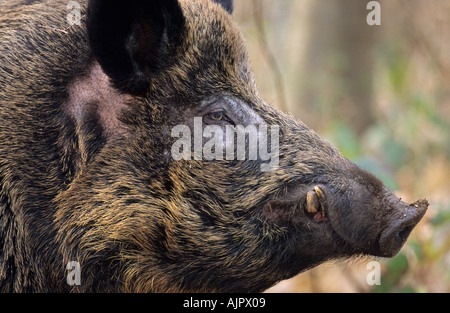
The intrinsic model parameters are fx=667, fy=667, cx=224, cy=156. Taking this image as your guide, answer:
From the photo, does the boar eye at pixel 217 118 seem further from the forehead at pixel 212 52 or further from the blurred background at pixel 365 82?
the blurred background at pixel 365 82

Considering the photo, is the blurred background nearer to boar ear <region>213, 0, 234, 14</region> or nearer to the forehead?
boar ear <region>213, 0, 234, 14</region>

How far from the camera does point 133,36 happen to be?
4.33 meters

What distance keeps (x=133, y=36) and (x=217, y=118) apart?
30.0 inches

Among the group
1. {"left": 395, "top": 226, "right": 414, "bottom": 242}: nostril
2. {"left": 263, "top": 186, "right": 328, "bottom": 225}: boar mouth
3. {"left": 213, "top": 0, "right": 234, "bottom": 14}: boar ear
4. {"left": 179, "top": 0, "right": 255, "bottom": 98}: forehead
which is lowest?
{"left": 395, "top": 226, "right": 414, "bottom": 242}: nostril

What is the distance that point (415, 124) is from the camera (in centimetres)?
995

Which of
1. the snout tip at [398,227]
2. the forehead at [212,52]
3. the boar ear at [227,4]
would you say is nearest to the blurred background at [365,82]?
the boar ear at [227,4]

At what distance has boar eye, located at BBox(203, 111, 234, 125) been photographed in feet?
14.4

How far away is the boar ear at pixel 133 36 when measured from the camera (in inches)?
163

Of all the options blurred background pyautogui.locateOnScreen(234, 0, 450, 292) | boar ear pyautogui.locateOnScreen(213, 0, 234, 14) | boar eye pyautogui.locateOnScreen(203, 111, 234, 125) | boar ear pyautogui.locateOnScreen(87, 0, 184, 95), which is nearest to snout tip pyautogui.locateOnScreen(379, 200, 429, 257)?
boar eye pyautogui.locateOnScreen(203, 111, 234, 125)

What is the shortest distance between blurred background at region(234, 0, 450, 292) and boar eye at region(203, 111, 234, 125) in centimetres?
→ 318

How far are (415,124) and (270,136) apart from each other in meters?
6.10

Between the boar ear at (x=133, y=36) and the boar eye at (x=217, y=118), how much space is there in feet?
1.49
